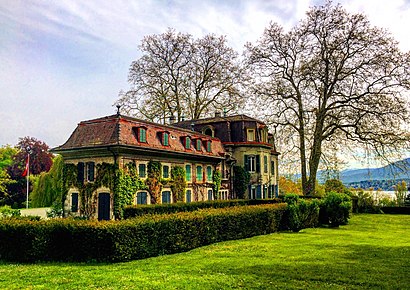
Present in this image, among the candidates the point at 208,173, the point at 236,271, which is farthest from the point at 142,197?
the point at 236,271

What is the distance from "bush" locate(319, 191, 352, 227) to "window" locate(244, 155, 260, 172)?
9.73 meters

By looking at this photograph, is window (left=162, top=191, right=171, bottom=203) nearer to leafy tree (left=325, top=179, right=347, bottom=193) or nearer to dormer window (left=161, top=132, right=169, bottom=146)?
dormer window (left=161, top=132, right=169, bottom=146)

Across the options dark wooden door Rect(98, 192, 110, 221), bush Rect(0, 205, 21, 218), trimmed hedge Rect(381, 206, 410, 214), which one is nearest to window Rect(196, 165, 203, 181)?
dark wooden door Rect(98, 192, 110, 221)

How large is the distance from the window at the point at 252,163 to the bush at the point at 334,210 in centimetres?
973

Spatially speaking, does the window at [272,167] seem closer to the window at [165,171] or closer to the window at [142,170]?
the window at [165,171]

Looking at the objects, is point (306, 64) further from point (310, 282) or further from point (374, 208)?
point (310, 282)

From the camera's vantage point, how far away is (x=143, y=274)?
9.41 m

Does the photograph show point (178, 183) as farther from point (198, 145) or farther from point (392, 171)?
point (392, 171)

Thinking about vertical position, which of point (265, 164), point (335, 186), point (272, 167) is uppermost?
point (265, 164)

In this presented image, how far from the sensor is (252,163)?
34.8 metres

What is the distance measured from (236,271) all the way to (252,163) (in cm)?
2553

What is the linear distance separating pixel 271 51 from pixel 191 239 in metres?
23.1

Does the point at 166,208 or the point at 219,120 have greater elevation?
the point at 219,120

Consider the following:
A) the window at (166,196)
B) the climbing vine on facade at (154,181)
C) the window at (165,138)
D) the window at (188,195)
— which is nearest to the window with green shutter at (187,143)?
the window at (165,138)
